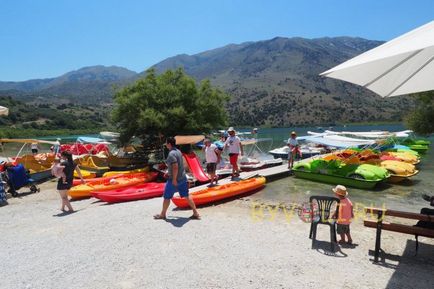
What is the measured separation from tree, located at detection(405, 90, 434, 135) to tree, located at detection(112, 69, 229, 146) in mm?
26036

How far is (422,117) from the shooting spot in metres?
39.8

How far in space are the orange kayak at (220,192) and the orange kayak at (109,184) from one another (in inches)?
151

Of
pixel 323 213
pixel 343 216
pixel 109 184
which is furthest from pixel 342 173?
pixel 109 184

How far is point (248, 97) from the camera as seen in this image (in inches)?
7721

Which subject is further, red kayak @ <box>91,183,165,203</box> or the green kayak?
the green kayak

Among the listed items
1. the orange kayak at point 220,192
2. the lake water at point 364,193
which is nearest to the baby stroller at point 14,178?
the orange kayak at point 220,192

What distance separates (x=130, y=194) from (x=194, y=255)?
244 inches

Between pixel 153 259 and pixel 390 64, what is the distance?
5.20 metres

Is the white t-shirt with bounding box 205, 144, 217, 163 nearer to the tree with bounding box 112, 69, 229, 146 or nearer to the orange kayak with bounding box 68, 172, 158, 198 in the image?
the orange kayak with bounding box 68, 172, 158, 198

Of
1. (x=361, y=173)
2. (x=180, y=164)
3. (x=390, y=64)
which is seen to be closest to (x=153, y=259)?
(x=180, y=164)

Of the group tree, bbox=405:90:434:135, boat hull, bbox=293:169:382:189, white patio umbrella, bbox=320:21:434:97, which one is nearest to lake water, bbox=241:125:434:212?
boat hull, bbox=293:169:382:189

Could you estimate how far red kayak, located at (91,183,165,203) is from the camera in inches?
464

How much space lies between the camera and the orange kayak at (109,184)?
1311 centimetres

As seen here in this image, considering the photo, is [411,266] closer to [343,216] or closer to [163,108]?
[343,216]
